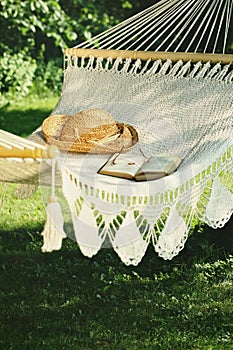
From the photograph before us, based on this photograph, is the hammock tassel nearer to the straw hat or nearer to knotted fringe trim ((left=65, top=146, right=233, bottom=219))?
knotted fringe trim ((left=65, top=146, right=233, bottom=219))

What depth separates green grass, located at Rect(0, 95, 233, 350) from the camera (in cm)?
272

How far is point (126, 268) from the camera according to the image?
332 cm

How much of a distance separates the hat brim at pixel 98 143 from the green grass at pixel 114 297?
54 cm

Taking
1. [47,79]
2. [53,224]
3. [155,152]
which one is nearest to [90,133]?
[155,152]

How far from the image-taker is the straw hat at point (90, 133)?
314 centimetres

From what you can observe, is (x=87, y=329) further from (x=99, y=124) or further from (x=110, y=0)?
(x=110, y=0)

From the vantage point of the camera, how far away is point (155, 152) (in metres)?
3.11

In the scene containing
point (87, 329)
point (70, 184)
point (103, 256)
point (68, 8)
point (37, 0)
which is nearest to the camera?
point (70, 184)

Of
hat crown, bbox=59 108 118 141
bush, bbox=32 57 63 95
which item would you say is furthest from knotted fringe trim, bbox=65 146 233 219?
bush, bbox=32 57 63 95

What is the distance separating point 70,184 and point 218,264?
1.26 meters

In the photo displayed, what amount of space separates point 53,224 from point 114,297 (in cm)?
90

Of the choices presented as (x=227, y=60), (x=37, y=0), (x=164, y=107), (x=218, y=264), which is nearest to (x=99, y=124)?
(x=164, y=107)

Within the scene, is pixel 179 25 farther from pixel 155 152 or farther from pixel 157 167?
pixel 157 167

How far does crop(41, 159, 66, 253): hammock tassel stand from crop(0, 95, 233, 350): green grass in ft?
1.84
